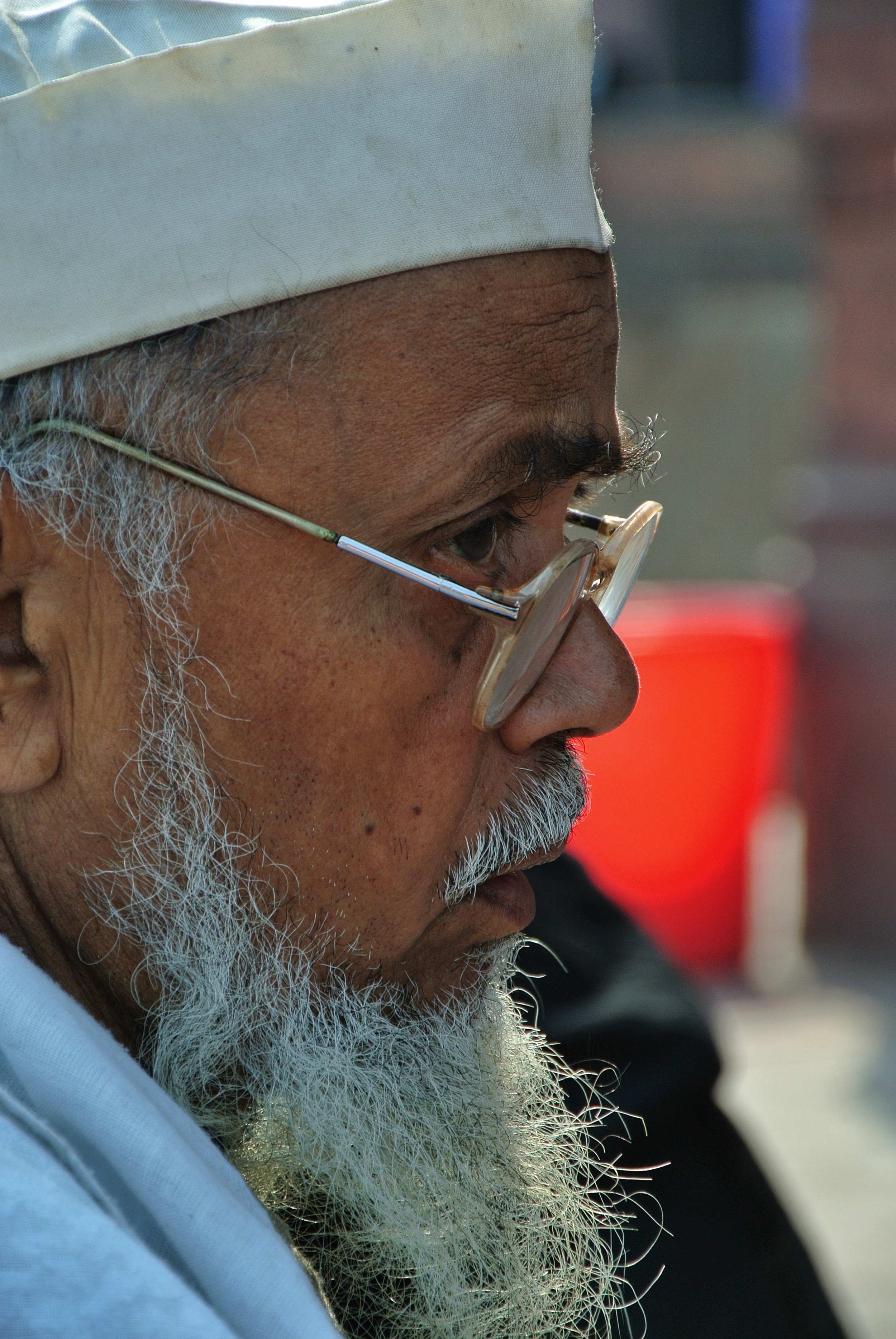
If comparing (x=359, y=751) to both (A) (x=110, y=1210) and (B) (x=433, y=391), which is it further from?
(A) (x=110, y=1210)

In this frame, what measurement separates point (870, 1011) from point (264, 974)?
14.2 ft

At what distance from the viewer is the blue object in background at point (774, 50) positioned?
45.1ft

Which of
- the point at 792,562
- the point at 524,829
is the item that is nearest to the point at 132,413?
the point at 524,829

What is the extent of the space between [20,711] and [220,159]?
21.9 inches

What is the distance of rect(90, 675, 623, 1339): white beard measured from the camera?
1.42 m

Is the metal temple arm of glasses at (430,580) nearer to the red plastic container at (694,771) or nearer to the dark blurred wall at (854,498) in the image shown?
the red plastic container at (694,771)

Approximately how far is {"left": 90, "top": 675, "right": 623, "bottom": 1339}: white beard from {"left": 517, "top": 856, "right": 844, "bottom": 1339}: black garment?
315 millimetres

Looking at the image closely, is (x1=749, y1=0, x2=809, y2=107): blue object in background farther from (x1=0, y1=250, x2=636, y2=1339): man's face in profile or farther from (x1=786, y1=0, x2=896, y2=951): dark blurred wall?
(x1=0, y1=250, x2=636, y2=1339): man's face in profile

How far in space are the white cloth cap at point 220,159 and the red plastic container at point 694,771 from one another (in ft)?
13.8

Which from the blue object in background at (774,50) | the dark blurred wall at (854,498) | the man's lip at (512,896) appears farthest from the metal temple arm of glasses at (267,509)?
the blue object in background at (774,50)

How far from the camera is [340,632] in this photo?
4.59 feet

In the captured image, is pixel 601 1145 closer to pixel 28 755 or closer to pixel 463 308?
pixel 28 755

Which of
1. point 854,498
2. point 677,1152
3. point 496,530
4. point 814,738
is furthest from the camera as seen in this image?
point 814,738

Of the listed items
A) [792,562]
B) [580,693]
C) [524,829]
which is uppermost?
[580,693]
